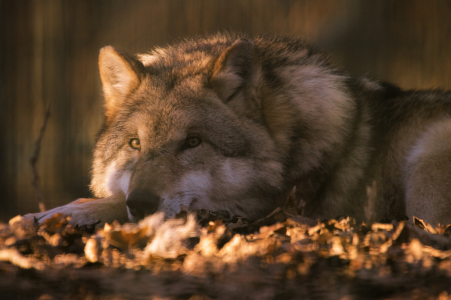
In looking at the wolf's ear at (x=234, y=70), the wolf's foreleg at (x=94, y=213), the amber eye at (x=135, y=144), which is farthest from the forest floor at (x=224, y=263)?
the wolf's ear at (x=234, y=70)

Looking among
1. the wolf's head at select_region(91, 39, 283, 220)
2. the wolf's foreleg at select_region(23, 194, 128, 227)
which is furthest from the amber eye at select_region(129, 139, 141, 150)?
the wolf's foreleg at select_region(23, 194, 128, 227)

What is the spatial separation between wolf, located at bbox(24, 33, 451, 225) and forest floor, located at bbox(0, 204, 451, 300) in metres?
0.69

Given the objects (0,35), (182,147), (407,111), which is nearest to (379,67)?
(407,111)

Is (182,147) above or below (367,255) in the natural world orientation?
above

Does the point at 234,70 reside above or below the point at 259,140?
above

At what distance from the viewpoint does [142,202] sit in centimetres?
269

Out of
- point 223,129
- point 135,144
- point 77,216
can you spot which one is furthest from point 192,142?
point 77,216

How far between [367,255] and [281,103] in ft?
6.14

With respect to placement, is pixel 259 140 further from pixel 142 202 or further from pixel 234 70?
pixel 142 202

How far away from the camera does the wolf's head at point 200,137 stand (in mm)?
3039

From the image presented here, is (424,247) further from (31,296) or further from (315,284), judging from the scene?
(31,296)

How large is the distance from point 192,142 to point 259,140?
0.57m

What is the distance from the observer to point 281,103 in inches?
135

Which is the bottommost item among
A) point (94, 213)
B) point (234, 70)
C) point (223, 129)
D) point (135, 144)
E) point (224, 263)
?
point (94, 213)
